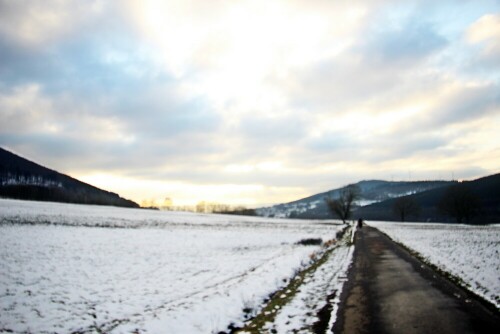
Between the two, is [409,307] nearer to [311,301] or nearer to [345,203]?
[311,301]

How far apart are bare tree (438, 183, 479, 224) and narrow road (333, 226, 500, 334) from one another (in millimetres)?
80278

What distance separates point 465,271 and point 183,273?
1325cm

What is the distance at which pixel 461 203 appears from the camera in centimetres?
8200

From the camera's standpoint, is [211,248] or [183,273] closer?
[183,273]

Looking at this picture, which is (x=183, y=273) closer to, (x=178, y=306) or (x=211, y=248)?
(x=178, y=306)

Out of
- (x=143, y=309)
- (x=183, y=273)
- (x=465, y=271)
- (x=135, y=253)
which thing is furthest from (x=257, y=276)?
(x=135, y=253)

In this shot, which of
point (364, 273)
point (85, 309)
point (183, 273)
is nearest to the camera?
point (85, 309)

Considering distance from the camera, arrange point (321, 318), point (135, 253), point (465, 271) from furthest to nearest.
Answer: point (135, 253) → point (465, 271) → point (321, 318)

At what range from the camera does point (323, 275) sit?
1553 centimetres

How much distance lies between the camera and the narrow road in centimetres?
780

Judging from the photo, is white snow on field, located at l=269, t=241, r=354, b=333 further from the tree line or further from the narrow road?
the tree line

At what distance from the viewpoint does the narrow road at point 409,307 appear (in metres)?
7.80

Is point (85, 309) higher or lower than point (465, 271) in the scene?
lower

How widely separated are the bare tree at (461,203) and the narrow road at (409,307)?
80.3m
